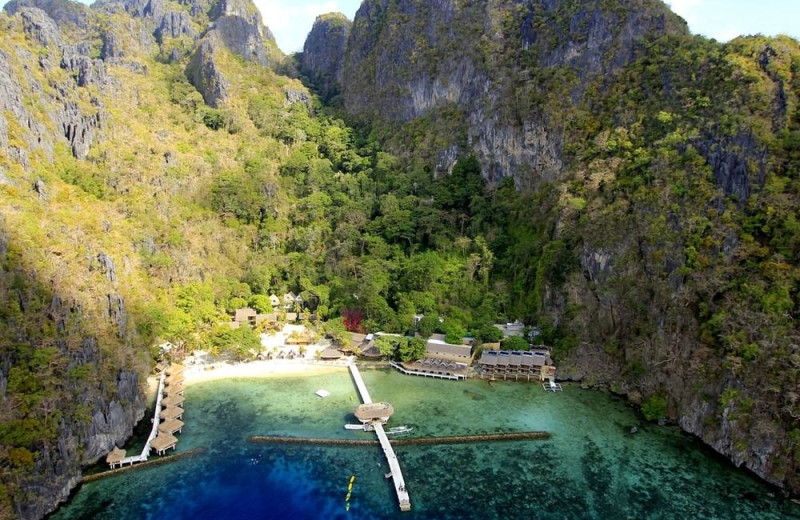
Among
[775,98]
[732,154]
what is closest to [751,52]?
[775,98]

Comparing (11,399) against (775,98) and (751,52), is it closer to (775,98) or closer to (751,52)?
(775,98)

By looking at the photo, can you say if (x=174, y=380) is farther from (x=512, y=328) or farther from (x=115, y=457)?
(x=512, y=328)

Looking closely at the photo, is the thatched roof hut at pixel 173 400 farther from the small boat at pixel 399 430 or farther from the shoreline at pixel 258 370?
the small boat at pixel 399 430

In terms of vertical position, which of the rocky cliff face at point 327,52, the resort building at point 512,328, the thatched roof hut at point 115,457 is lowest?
the thatched roof hut at point 115,457

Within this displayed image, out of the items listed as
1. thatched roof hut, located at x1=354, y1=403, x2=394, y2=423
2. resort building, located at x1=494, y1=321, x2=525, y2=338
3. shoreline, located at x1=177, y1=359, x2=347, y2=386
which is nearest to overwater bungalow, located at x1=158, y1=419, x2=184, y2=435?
shoreline, located at x1=177, y1=359, x2=347, y2=386

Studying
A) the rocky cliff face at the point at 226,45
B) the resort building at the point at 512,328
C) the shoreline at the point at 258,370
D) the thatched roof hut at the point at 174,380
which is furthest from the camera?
the rocky cliff face at the point at 226,45

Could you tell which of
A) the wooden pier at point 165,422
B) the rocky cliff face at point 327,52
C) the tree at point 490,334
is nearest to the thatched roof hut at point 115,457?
the wooden pier at point 165,422

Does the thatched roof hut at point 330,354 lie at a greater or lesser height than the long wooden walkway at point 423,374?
greater

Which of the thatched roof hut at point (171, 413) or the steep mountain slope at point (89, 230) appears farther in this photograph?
the thatched roof hut at point (171, 413)
